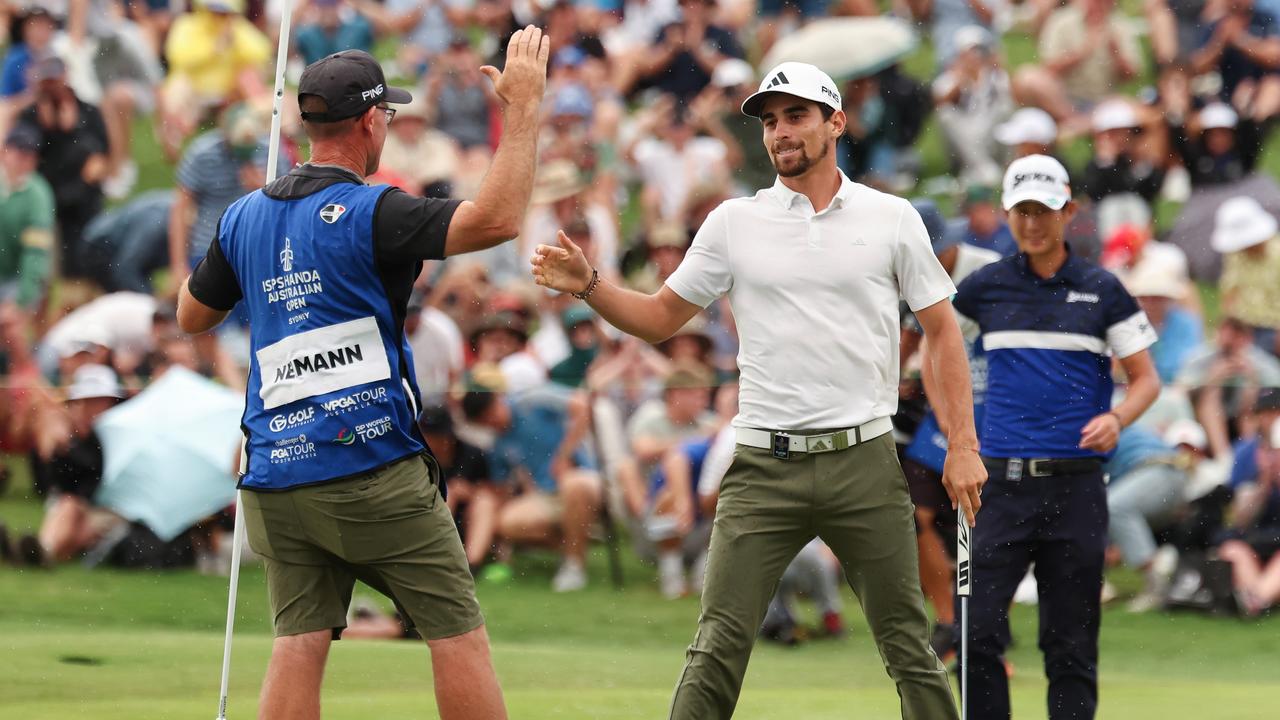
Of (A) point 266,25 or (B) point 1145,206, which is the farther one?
(A) point 266,25

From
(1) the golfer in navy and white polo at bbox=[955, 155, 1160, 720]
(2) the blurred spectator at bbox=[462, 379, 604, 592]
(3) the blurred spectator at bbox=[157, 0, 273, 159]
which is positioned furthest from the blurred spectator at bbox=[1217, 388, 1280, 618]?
(3) the blurred spectator at bbox=[157, 0, 273, 159]

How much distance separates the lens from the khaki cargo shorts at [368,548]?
5.33 m

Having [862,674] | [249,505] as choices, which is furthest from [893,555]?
[862,674]

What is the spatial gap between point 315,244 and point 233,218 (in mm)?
369

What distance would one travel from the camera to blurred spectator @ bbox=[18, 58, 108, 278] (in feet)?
49.2

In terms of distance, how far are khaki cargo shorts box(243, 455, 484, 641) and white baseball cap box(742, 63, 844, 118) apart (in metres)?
1.54

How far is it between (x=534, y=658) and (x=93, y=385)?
367 centimetres

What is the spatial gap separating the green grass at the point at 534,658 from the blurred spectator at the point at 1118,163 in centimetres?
474

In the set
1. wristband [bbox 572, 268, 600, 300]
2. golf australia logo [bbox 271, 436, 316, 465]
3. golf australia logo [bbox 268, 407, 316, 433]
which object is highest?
wristband [bbox 572, 268, 600, 300]

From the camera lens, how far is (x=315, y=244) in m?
5.25

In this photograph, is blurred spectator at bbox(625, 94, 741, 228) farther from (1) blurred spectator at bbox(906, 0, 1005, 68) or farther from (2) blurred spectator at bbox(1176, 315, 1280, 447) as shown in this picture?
(2) blurred spectator at bbox(1176, 315, 1280, 447)

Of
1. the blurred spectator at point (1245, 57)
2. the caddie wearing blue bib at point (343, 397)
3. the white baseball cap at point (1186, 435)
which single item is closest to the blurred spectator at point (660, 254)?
the white baseball cap at point (1186, 435)

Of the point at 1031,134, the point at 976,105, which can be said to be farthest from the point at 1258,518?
the point at 976,105

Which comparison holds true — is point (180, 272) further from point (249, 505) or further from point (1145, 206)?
point (249, 505)
